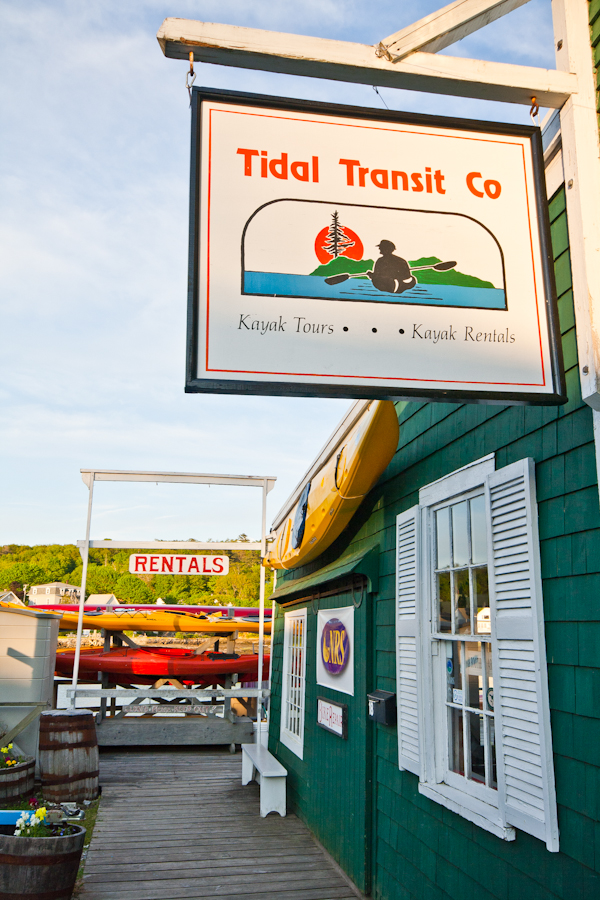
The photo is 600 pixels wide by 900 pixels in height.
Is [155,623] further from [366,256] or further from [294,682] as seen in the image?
[366,256]

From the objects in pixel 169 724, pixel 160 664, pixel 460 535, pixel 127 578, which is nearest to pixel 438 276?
pixel 460 535

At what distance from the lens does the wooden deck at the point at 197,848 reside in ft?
14.3

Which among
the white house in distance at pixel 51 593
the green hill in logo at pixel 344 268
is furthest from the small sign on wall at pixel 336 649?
the white house in distance at pixel 51 593

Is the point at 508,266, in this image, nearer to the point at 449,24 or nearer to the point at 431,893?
the point at 449,24

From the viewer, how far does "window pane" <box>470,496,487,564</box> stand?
10.0 feet

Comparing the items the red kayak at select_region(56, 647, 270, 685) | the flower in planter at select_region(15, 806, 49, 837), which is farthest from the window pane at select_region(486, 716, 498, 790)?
the red kayak at select_region(56, 647, 270, 685)

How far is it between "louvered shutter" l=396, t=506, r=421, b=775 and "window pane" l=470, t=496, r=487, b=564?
578mm

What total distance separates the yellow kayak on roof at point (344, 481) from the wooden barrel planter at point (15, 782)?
3168mm

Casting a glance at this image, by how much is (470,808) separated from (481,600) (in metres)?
0.92

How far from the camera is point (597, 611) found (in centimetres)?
220

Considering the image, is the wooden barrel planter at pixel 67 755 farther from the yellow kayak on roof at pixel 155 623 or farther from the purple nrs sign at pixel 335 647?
the yellow kayak on roof at pixel 155 623

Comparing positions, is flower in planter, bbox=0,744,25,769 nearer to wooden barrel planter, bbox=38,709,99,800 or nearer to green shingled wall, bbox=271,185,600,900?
wooden barrel planter, bbox=38,709,99,800

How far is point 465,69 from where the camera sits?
89.3 inches

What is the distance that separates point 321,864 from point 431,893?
1973mm
